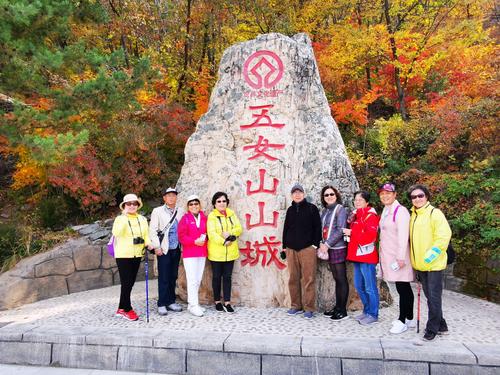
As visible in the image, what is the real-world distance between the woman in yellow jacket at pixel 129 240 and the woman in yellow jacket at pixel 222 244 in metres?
0.80

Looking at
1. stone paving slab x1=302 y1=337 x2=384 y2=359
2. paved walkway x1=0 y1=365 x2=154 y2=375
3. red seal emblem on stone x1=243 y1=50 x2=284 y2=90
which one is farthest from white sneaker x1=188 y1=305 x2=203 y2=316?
red seal emblem on stone x1=243 y1=50 x2=284 y2=90

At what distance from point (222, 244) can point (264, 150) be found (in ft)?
5.13

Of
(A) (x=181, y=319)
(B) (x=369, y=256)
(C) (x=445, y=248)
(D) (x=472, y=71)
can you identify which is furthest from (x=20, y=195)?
(D) (x=472, y=71)

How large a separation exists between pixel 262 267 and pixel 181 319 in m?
1.30

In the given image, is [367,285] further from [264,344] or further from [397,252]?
[264,344]

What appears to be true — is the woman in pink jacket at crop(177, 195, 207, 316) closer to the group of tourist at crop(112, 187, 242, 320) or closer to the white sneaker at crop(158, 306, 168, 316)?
the group of tourist at crop(112, 187, 242, 320)

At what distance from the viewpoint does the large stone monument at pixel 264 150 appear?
18.0 feet

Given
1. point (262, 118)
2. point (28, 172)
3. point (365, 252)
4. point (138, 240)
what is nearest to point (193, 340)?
point (138, 240)

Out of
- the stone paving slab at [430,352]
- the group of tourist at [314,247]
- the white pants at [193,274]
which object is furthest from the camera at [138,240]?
the stone paving slab at [430,352]

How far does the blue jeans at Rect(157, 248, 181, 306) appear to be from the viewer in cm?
512

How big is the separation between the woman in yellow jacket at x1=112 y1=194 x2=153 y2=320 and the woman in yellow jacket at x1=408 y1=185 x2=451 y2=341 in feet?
10.2

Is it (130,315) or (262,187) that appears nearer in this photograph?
(130,315)

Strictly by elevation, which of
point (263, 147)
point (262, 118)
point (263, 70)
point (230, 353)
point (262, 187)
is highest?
point (263, 70)

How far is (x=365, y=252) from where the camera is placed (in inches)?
176
